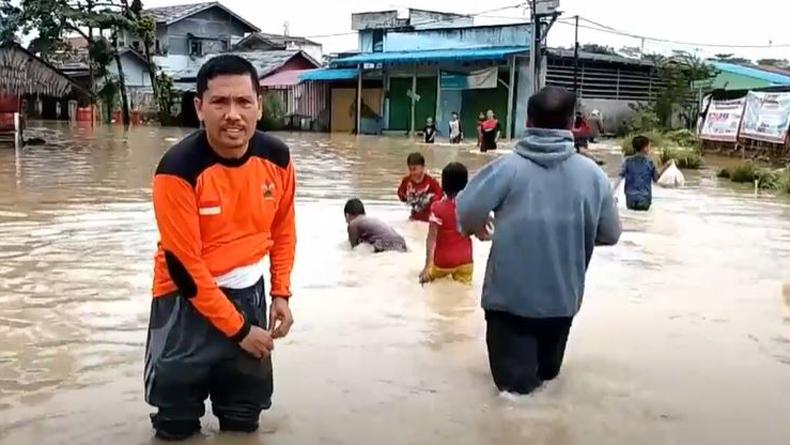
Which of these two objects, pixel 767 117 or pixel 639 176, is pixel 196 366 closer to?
pixel 639 176

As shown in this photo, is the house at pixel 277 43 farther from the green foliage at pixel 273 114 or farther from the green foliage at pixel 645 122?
the green foliage at pixel 645 122

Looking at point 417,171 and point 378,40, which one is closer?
point 417,171

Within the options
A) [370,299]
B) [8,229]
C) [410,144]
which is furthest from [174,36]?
[370,299]

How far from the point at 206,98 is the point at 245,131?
0.63 feet

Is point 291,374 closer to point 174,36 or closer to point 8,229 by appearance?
point 8,229

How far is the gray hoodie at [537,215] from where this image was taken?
445 centimetres

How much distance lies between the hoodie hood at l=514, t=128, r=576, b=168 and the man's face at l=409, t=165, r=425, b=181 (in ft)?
17.4

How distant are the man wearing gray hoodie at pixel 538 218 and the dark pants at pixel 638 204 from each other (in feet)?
27.4

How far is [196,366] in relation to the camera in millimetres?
3566

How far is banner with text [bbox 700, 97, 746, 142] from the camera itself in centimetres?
2486

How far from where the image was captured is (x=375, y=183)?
666 inches

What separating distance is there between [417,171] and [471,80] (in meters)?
28.2

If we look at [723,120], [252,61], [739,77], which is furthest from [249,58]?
[723,120]

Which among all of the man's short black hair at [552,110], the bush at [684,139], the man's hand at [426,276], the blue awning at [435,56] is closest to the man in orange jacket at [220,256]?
the man's short black hair at [552,110]
